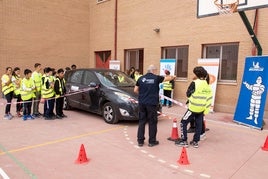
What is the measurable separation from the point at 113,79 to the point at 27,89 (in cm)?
275

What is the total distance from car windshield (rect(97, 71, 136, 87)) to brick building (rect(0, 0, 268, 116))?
12.4 feet

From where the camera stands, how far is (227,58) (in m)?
9.62

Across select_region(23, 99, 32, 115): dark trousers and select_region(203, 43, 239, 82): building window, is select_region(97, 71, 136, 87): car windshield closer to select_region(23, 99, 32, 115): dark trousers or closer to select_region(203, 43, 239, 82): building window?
select_region(23, 99, 32, 115): dark trousers

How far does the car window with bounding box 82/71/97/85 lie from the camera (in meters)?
7.75

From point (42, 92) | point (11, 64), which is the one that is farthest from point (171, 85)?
point (11, 64)

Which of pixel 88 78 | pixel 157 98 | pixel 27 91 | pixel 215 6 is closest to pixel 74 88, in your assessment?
pixel 88 78

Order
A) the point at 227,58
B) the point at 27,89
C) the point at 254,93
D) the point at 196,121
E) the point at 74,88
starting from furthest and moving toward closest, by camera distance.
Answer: the point at 227,58
the point at 74,88
the point at 27,89
the point at 254,93
the point at 196,121

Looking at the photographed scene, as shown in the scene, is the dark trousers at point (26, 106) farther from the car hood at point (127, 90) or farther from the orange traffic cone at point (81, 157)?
the orange traffic cone at point (81, 157)

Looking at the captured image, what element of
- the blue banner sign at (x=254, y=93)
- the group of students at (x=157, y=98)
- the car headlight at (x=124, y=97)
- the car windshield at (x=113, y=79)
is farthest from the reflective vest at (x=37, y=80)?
the blue banner sign at (x=254, y=93)

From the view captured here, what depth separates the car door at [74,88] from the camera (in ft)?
26.8

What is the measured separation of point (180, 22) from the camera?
424 inches

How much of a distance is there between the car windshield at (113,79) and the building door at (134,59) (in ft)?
16.9

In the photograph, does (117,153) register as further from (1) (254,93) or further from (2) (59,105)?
(1) (254,93)

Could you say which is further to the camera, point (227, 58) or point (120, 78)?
point (227, 58)
